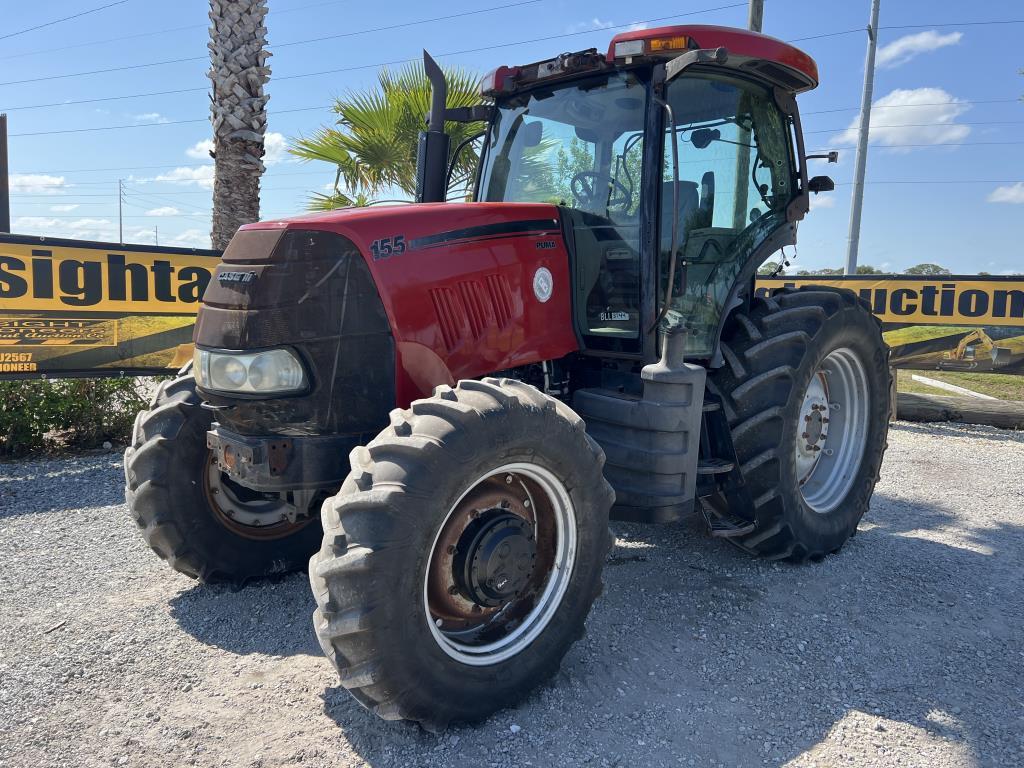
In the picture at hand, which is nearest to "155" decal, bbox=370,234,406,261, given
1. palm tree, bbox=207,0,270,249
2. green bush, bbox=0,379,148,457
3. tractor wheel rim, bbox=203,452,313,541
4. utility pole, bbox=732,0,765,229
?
tractor wheel rim, bbox=203,452,313,541

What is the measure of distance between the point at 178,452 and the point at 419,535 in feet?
5.59

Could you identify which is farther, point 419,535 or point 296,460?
point 296,460

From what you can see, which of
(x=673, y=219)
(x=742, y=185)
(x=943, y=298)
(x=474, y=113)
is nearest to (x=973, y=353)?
(x=943, y=298)

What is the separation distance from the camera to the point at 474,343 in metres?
3.46

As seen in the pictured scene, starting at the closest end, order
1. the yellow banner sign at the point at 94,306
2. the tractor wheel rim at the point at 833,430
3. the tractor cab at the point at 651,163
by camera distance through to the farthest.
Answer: the tractor cab at the point at 651,163 → the tractor wheel rim at the point at 833,430 → the yellow banner sign at the point at 94,306

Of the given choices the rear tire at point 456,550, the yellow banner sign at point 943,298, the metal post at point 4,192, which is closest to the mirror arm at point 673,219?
the rear tire at point 456,550

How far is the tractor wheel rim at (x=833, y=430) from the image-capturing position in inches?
185

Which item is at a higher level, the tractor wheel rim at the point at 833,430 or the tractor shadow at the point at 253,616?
the tractor wheel rim at the point at 833,430

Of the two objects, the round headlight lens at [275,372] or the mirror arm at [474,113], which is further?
the mirror arm at [474,113]

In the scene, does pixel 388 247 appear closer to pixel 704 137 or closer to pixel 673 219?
pixel 673 219

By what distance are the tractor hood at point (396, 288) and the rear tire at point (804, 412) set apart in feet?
4.23

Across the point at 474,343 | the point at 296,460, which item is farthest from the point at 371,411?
the point at 474,343

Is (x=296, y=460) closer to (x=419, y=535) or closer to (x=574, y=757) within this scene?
(x=419, y=535)

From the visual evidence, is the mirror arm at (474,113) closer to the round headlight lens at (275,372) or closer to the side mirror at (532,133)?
the side mirror at (532,133)
